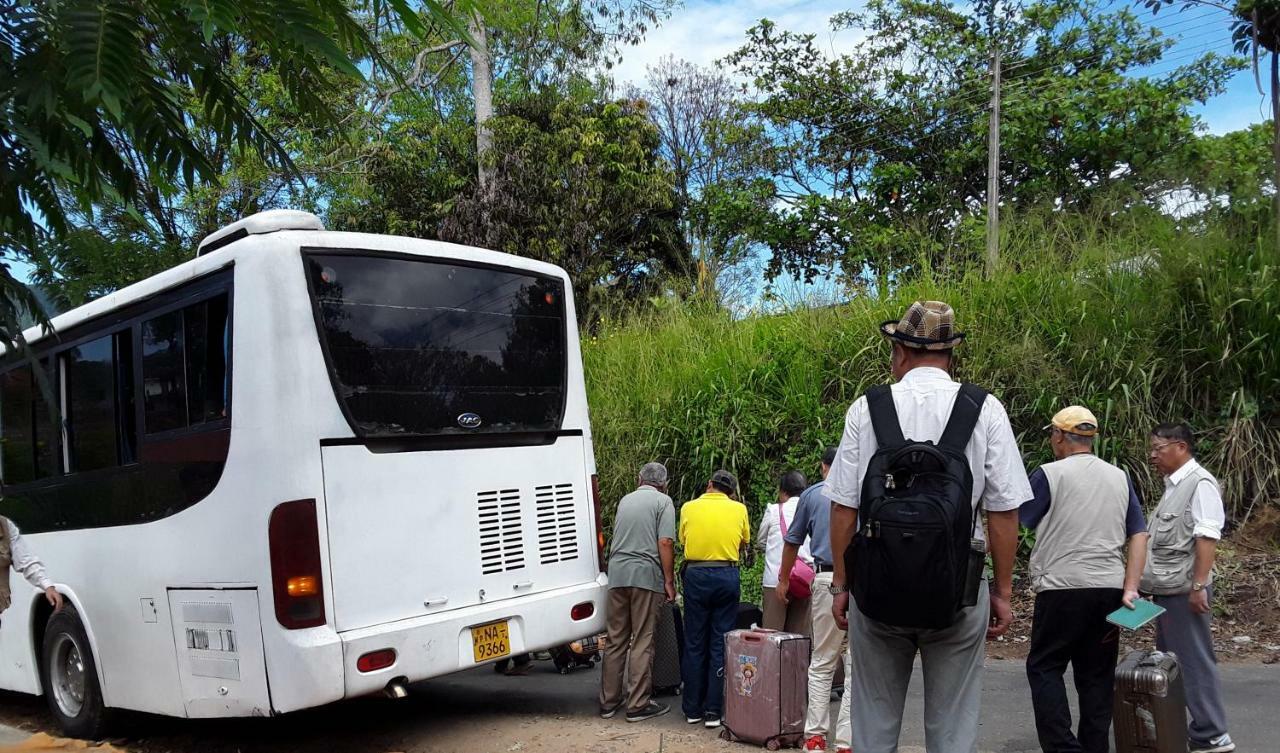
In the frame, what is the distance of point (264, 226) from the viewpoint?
6.33 metres

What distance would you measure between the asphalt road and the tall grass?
2.64 meters

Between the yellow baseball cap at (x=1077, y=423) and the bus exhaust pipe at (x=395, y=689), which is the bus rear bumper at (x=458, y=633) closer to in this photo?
the bus exhaust pipe at (x=395, y=689)

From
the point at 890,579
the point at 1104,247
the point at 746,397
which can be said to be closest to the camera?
the point at 890,579

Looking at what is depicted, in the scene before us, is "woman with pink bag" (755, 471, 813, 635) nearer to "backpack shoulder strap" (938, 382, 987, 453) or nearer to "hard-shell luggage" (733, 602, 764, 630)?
"hard-shell luggage" (733, 602, 764, 630)

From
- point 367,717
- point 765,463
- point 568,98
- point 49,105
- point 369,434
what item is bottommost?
point 367,717

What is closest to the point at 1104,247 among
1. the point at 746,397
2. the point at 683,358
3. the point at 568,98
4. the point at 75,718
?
the point at 746,397

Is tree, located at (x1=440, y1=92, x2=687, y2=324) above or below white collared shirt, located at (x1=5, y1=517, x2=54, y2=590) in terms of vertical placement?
above

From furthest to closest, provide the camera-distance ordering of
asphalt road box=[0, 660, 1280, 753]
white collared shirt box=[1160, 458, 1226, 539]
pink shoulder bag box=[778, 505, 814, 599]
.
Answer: pink shoulder bag box=[778, 505, 814, 599] → asphalt road box=[0, 660, 1280, 753] → white collared shirt box=[1160, 458, 1226, 539]

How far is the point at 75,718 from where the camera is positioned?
7.46m

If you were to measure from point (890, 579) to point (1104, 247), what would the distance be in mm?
8228

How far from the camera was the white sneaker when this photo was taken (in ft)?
18.3

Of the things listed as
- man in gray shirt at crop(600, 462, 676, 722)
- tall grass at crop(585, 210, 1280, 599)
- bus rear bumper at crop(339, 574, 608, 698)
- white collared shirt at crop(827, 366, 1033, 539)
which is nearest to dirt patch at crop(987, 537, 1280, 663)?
tall grass at crop(585, 210, 1280, 599)

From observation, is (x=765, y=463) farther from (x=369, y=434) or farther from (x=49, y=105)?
(x=49, y=105)

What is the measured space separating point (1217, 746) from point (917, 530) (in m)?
3.39
